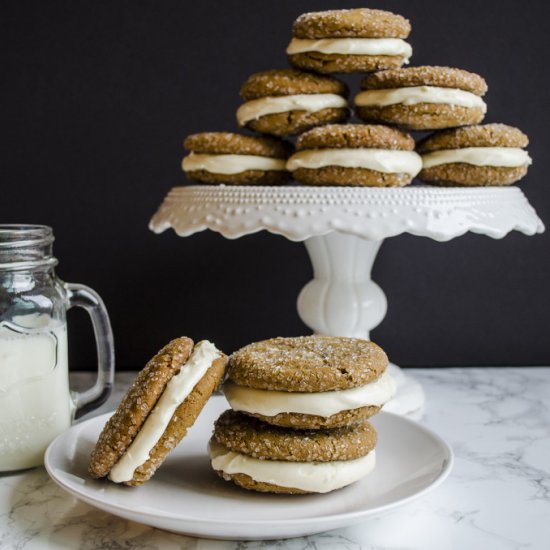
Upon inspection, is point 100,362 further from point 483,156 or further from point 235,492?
point 483,156

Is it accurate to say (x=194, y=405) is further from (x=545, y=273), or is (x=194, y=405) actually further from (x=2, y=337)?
(x=545, y=273)

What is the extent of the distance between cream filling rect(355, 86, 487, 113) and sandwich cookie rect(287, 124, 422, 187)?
0.16 ft

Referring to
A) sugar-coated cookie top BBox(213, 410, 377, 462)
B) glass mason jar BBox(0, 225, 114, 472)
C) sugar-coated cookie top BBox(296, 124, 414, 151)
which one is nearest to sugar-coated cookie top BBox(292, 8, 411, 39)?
sugar-coated cookie top BBox(296, 124, 414, 151)

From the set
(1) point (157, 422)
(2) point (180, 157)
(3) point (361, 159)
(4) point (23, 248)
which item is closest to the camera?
(1) point (157, 422)

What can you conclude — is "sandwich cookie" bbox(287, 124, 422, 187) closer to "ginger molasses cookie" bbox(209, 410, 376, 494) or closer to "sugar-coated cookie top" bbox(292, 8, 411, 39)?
"sugar-coated cookie top" bbox(292, 8, 411, 39)

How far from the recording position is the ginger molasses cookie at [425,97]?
3.98ft

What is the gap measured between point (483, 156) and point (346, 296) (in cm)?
32

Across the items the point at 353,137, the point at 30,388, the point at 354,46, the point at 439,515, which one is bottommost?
the point at 439,515

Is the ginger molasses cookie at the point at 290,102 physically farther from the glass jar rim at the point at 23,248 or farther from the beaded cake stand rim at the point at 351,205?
the glass jar rim at the point at 23,248

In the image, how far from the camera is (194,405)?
3.00ft

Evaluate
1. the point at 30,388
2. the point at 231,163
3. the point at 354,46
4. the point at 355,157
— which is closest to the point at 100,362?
the point at 30,388

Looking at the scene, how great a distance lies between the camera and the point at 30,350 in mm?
1080

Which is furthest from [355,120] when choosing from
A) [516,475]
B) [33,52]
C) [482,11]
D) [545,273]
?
[516,475]

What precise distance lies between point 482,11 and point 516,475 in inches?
36.0
